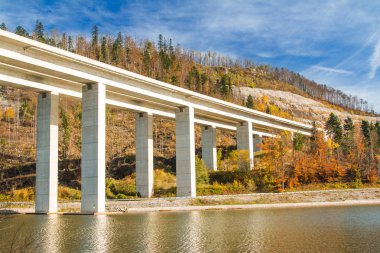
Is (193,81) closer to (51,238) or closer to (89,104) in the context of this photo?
(89,104)

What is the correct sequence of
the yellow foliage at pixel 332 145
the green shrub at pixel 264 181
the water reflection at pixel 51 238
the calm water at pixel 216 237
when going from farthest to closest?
the yellow foliage at pixel 332 145, the green shrub at pixel 264 181, the water reflection at pixel 51 238, the calm water at pixel 216 237

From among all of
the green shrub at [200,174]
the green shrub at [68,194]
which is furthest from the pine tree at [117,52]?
the green shrub at [68,194]

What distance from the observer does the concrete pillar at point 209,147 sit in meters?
66.6

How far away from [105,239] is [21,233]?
16.0ft

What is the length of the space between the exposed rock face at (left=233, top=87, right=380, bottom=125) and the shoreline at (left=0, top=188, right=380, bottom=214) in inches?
3429

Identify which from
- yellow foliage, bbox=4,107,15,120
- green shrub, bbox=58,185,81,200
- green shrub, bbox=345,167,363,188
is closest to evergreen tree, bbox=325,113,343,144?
green shrub, bbox=345,167,363,188

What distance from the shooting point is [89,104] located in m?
37.0

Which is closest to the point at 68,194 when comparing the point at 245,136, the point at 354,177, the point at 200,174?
the point at 200,174

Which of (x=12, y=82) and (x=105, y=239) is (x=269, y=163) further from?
(x=105, y=239)

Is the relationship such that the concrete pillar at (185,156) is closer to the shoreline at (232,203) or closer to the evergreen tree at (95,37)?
the shoreline at (232,203)

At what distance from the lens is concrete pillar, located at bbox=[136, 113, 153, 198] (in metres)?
50.5

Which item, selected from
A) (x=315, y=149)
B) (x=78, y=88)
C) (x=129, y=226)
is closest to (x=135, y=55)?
(x=315, y=149)

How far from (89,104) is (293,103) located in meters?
113

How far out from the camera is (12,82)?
1372 inches
